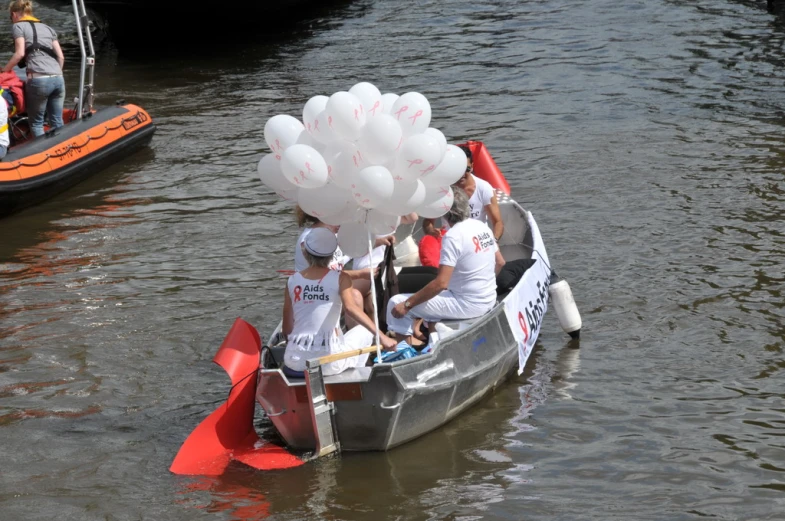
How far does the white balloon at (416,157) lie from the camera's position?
639 centimetres

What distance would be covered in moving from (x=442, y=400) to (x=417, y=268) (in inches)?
69.7

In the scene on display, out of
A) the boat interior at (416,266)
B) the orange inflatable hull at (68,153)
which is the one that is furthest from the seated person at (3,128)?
the boat interior at (416,266)

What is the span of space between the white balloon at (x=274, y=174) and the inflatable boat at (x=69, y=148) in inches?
268

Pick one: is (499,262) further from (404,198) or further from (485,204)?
(404,198)

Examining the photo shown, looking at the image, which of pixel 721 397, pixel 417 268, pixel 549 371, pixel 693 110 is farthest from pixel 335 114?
pixel 693 110

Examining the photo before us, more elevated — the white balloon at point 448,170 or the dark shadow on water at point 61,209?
the white balloon at point 448,170

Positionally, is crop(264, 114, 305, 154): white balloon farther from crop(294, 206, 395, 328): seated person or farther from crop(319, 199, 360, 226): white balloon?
crop(294, 206, 395, 328): seated person

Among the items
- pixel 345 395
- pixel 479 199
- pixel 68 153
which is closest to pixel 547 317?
pixel 479 199

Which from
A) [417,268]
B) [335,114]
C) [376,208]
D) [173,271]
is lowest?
[173,271]

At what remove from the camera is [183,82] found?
20266mm

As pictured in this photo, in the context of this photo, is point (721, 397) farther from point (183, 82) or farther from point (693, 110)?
point (183, 82)

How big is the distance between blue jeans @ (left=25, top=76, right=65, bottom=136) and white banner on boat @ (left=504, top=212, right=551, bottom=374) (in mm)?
7436

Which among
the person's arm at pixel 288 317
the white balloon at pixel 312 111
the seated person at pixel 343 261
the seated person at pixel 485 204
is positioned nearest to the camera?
the white balloon at pixel 312 111

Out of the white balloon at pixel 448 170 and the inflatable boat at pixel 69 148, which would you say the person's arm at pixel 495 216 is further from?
the inflatable boat at pixel 69 148
